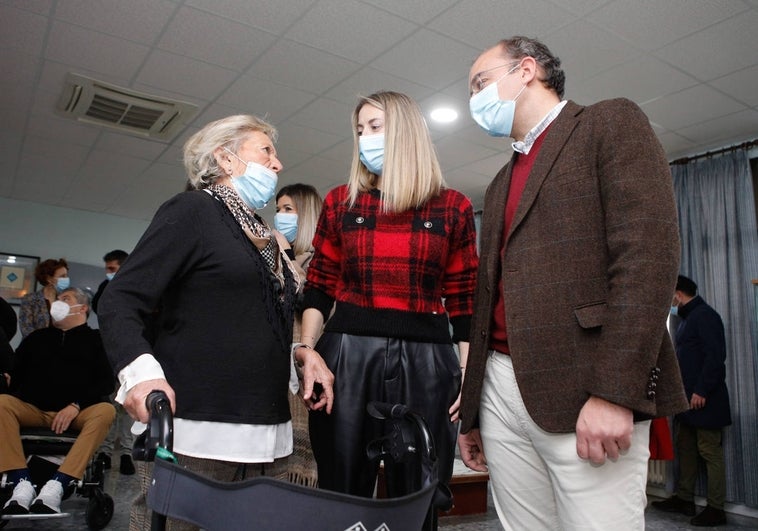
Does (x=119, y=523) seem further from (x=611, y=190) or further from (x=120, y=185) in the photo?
(x=120, y=185)

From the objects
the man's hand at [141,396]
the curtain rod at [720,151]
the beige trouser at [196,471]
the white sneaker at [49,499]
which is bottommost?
the white sneaker at [49,499]

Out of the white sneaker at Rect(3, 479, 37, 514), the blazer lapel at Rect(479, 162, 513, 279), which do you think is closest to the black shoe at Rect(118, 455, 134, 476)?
the white sneaker at Rect(3, 479, 37, 514)

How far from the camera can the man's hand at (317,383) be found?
1221mm

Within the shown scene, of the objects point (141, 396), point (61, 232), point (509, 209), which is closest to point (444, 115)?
point (509, 209)

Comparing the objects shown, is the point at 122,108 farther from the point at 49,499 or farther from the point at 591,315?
the point at 591,315

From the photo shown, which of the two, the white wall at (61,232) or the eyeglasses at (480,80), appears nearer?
the eyeglasses at (480,80)

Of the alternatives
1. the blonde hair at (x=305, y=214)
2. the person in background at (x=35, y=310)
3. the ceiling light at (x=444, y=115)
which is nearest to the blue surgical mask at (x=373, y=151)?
the blonde hair at (x=305, y=214)

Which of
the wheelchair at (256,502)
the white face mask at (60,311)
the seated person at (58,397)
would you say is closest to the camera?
the wheelchair at (256,502)

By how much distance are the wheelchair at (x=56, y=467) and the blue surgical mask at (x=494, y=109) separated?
271 cm

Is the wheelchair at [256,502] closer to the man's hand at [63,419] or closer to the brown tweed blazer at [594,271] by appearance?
the brown tweed blazer at [594,271]

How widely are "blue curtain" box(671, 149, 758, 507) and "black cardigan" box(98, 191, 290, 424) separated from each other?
4069 mm

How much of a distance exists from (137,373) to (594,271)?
79 cm

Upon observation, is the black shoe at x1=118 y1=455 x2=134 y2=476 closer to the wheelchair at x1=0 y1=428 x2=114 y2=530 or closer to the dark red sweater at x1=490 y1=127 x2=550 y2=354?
the wheelchair at x1=0 y1=428 x2=114 y2=530

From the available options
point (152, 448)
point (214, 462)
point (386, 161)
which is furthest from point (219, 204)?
point (152, 448)
